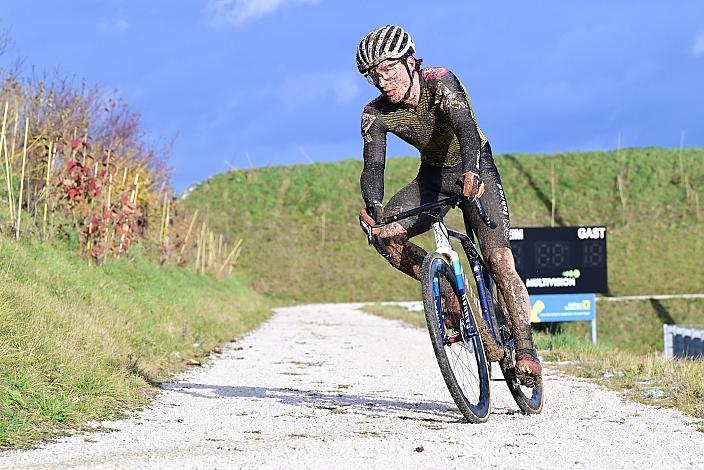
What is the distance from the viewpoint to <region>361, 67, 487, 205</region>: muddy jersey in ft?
16.4

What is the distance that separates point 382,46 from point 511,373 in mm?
2141

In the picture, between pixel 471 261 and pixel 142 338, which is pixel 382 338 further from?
pixel 471 261

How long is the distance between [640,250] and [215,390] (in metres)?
40.6

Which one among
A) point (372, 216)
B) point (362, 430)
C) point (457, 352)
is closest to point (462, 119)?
A: point (372, 216)

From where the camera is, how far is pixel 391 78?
4965 mm

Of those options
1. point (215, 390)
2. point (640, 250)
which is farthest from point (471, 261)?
point (640, 250)

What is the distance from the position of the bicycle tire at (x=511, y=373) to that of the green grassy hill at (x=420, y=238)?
110ft

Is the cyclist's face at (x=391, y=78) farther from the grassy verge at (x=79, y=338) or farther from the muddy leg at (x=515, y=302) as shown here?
the grassy verge at (x=79, y=338)

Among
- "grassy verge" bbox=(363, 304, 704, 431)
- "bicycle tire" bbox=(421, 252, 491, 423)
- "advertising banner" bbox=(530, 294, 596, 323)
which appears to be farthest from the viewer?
"advertising banner" bbox=(530, 294, 596, 323)

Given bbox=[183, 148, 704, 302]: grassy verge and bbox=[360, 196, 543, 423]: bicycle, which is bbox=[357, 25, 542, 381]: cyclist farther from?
bbox=[183, 148, 704, 302]: grassy verge

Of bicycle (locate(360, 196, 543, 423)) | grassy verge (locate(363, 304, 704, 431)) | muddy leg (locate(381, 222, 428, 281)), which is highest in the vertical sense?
muddy leg (locate(381, 222, 428, 281))

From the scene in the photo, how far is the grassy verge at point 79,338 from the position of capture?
504 centimetres

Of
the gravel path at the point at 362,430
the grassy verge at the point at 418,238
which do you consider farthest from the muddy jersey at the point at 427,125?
the grassy verge at the point at 418,238

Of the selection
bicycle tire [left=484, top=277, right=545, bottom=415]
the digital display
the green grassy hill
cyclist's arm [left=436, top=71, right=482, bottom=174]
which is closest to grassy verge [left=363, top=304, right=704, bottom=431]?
bicycle tire [left=484, top=277, right=545, bottom=415]
